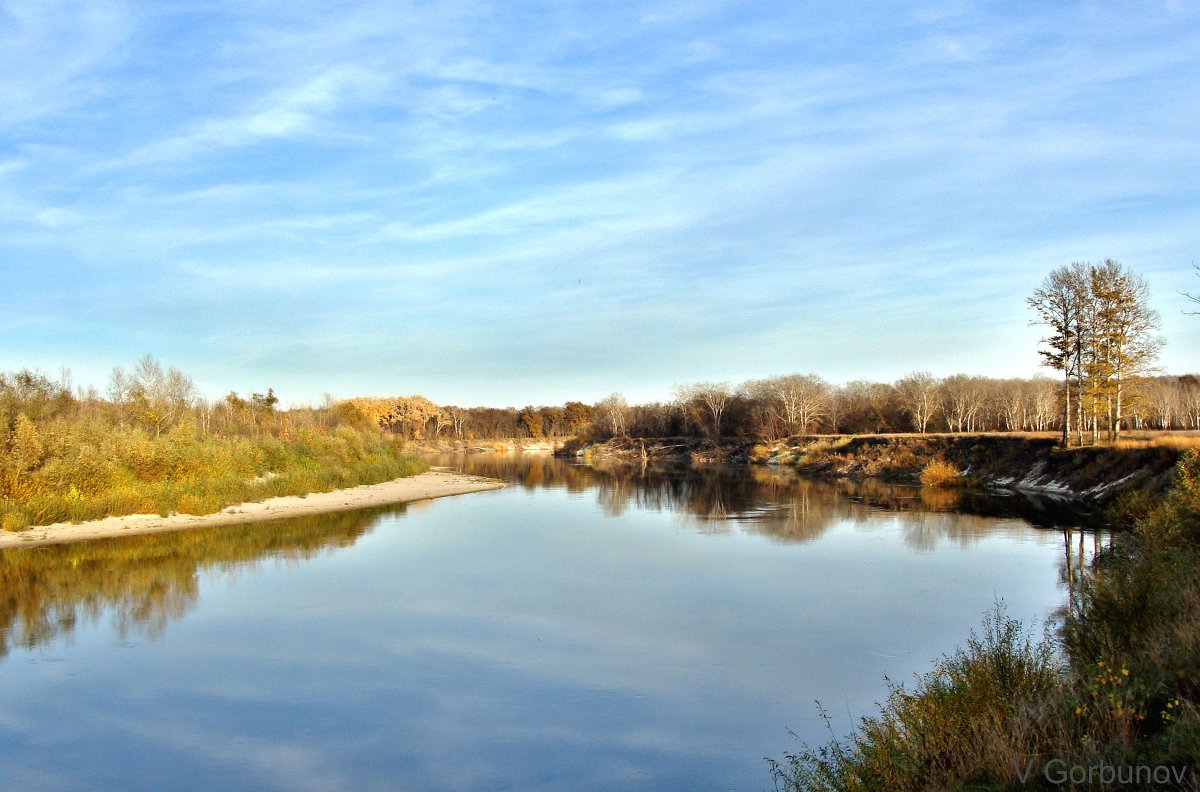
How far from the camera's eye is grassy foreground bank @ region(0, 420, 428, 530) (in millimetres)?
21406

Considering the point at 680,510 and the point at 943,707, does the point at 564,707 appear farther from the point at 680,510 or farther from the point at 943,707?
the point at 680,510

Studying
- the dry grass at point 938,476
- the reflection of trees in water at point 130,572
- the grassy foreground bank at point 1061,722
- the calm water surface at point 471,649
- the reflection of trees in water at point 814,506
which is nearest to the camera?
the grassy foreground bank at point 1061,722

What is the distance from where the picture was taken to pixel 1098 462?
30.0m

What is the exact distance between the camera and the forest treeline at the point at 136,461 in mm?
21625

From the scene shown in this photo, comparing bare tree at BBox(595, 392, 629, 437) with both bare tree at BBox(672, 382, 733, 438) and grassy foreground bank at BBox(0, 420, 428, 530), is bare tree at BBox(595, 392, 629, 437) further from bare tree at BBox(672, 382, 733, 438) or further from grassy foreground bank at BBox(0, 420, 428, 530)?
grassy foreground bank at BBox(0, 420, 428, 530)

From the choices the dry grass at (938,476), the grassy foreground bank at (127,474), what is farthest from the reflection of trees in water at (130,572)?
the dry grass at (938,476)

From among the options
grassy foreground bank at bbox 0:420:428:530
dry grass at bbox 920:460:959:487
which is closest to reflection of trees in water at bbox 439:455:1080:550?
dry grass at bbox 920:460:959:487

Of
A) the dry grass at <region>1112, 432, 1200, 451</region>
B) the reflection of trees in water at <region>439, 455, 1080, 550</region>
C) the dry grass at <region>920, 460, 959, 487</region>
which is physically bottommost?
the reflection of trees in water at <region>439, 455, 1080, 550</region>

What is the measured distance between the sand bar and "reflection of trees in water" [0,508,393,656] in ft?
2.63

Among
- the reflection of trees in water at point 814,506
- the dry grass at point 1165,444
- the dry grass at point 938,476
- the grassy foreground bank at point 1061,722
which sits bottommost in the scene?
the reflection of trees in water at point 814,506

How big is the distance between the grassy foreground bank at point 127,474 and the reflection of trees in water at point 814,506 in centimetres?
1346

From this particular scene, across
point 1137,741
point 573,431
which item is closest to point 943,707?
point 1137,741

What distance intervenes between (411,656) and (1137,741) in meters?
8.28

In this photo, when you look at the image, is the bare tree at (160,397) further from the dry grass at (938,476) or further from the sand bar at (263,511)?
the dry grass at (938,476)
